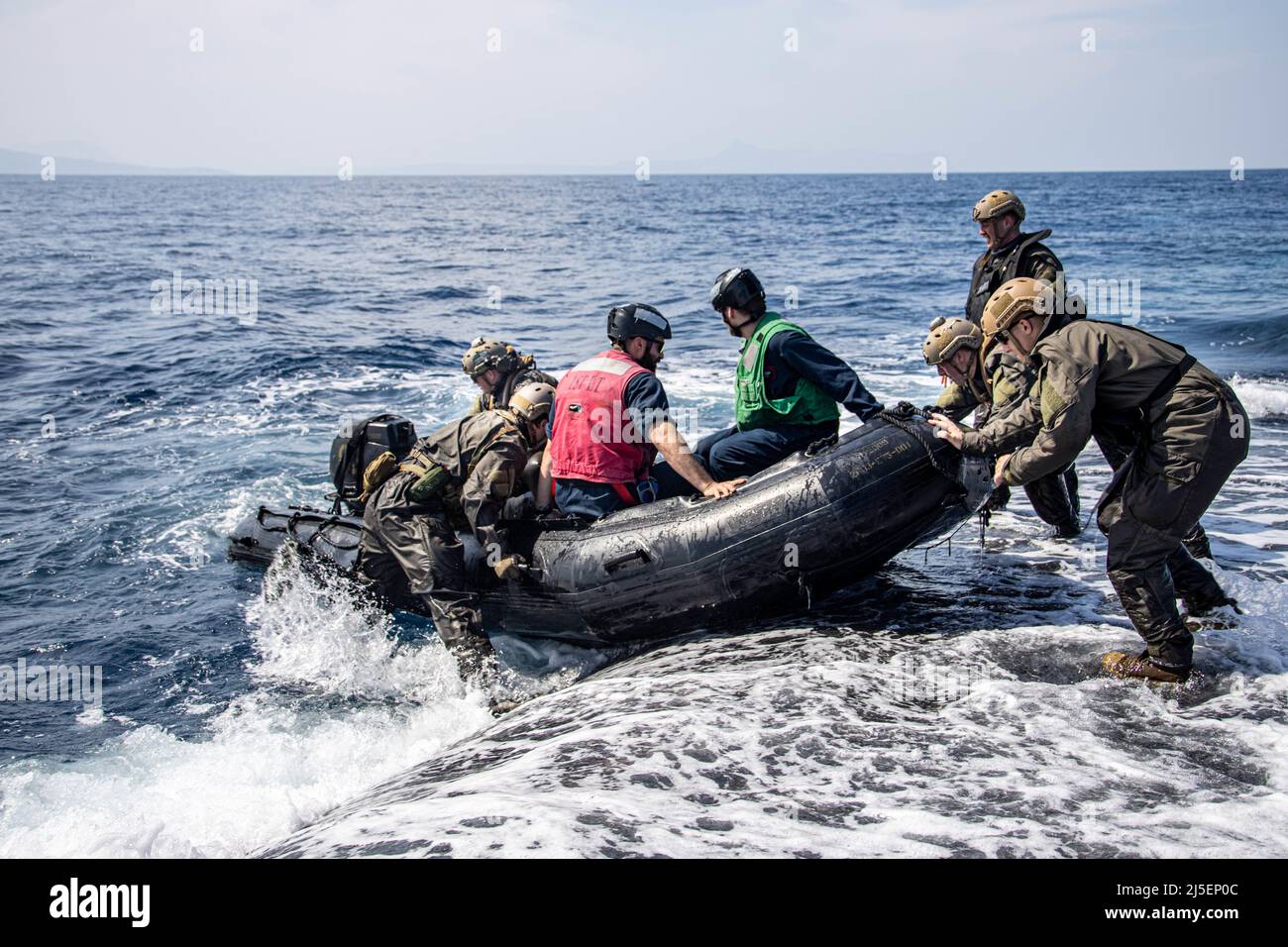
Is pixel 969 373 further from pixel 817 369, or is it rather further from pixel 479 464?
pixel 479 464

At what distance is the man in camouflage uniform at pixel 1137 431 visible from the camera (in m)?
4.42

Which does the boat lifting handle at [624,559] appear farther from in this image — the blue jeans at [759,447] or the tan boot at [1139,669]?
the tan boot at [1139,669]

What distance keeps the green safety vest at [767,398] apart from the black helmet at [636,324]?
55 centimetres

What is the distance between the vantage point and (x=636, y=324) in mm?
5926

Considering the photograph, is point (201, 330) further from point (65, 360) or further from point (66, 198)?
point (66, 198)

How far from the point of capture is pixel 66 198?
251 ft

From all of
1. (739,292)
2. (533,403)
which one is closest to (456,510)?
(533,403)

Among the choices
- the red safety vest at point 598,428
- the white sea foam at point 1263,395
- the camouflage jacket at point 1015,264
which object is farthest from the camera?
the white sea foam at point 1263,395

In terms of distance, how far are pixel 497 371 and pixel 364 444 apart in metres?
1.18

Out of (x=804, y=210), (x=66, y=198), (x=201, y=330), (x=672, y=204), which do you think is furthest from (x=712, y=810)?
(x=66, y=198)

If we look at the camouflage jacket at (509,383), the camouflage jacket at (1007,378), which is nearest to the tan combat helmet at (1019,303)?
the camouflage jacket at (1007,378)

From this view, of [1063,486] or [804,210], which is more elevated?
[804,210]

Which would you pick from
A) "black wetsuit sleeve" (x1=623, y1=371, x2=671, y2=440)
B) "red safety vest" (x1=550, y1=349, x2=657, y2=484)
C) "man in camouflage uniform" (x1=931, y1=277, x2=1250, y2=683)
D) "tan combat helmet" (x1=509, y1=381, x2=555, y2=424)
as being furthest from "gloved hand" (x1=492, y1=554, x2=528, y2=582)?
"man in camouflage uniform" (x1=931, y1=277, x2=1250, y2=683)

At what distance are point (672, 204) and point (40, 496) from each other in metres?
62.3
